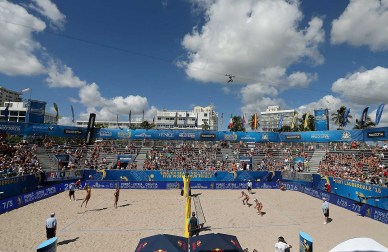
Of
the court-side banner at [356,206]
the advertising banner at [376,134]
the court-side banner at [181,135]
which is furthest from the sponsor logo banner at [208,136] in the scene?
the advertising banner at [376,134]

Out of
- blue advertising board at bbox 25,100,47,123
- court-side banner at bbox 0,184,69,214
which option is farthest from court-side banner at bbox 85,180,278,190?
blue advertising board at bbox 25,100,47,123

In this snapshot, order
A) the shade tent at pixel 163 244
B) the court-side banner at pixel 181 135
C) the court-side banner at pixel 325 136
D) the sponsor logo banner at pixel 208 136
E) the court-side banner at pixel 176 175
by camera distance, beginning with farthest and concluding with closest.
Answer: the sponsor logo banner at pixel 208 136 < the court-side banner at pixel 181 135 < the court-side banner at pixel 325 136 < the court-side banner at pixel 176 175 < the shade tent at pixel 163 244

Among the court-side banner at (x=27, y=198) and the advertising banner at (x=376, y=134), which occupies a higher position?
the advertising banner at (x=376, y=134)

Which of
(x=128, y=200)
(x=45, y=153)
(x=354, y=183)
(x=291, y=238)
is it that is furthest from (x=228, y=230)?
(x=45, y=153)

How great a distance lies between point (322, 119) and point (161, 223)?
1355 inches

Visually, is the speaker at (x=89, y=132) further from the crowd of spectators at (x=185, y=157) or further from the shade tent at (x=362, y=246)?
the shade tent at (x=362, y=246)

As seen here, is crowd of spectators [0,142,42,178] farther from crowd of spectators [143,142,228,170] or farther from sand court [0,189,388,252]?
crowd of spectators [143,142,228,170]

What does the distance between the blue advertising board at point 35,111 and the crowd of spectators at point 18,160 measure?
4.16 meters

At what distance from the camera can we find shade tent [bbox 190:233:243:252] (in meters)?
7.31

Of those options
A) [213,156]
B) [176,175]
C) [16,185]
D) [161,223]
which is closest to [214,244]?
[161,223]

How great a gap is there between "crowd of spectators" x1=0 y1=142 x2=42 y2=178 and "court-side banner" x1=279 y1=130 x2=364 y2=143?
125ft

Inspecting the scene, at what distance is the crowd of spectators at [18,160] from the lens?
28.1 m

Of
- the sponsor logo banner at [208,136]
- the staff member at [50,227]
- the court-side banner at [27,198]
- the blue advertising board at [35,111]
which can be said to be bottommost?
the court-side banner at [27,198]

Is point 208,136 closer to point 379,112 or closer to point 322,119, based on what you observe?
point 322,119
